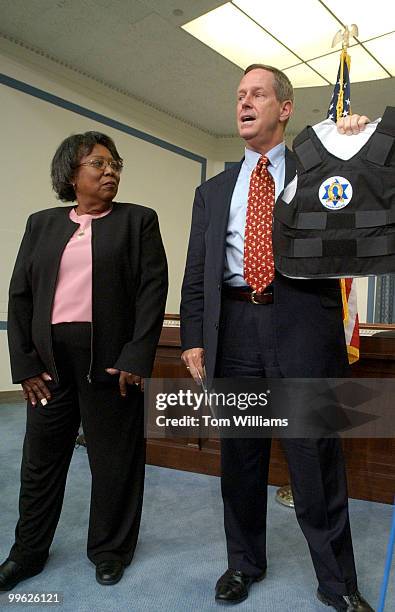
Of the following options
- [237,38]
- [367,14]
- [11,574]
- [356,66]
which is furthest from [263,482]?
[356,66]

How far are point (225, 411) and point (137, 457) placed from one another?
366 mm

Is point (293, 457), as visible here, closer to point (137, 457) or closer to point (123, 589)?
point (137, 457)

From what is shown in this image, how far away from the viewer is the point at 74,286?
1659mm

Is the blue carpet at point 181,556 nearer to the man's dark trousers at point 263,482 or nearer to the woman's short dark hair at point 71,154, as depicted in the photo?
the man's dark trousers at point 263,482

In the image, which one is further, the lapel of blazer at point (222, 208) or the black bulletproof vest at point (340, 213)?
the lapel of blazer at point (222, 208)

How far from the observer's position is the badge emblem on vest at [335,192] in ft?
4.37

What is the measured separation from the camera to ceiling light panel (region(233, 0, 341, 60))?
14.8 feet

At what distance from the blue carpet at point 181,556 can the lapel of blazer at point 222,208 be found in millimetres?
1019

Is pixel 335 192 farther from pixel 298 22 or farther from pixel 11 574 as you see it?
pixel 298 22

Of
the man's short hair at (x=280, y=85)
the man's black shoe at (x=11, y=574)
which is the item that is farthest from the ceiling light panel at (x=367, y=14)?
the man's black shoe at (x=11, y=574)

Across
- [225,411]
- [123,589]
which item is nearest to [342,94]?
[225,411]

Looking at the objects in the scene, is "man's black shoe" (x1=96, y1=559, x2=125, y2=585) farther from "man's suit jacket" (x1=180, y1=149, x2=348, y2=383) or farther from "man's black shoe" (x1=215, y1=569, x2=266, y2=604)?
"man's suit jacket" (x1=180, y1=149, x2=348, y2=383)

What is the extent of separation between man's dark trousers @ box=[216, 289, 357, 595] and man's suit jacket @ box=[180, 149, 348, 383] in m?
0.04

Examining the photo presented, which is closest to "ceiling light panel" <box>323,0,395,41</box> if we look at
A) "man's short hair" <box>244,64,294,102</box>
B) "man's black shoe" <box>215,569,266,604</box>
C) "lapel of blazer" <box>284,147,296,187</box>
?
"man's short hair" <box>244,64,294,102</box>
